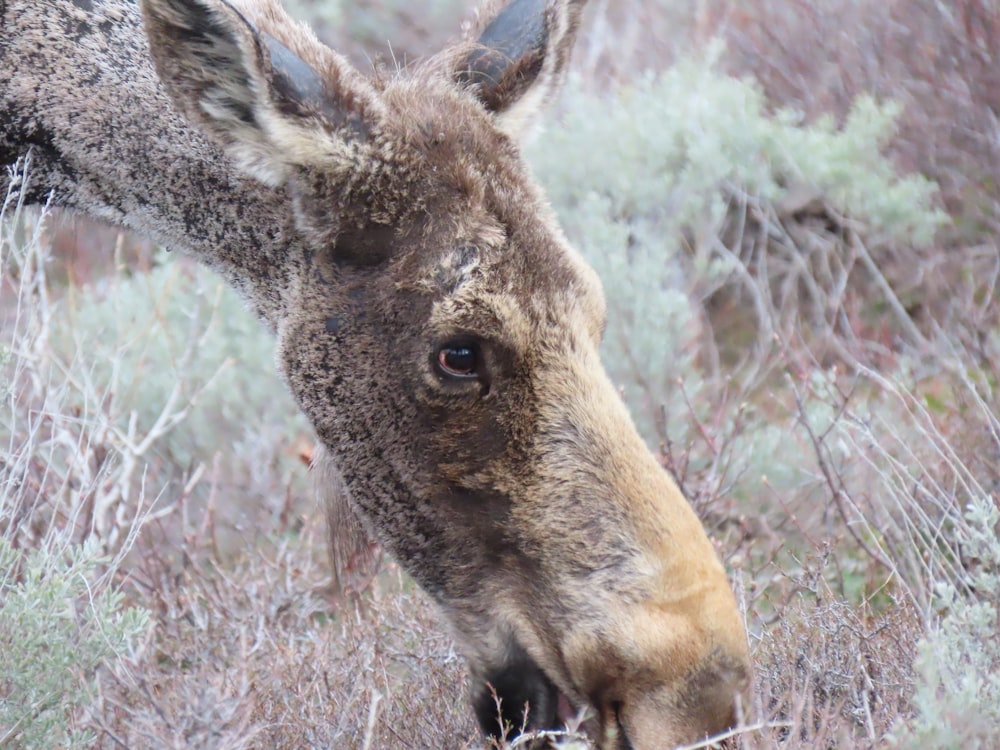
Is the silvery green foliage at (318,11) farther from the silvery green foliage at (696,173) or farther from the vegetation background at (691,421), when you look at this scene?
the silvery green foliage at (696,173)

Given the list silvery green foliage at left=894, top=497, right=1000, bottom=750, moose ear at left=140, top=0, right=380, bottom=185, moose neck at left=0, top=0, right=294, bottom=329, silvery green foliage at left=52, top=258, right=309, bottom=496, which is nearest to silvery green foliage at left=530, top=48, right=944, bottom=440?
silvery green foliage at left=52, top=258, right=309, bottom=496

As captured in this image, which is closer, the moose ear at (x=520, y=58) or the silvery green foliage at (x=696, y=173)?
the moose ear at (x=520, y=58)

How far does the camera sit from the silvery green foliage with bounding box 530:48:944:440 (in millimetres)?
7504

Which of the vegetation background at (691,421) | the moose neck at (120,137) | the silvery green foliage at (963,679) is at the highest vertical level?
the silvery green foliage at (963,679)

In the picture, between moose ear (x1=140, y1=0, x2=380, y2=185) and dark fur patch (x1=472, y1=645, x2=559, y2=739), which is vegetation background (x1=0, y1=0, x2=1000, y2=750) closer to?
dark fur patch (x1=472, y1=645, x2=559, y2=739)

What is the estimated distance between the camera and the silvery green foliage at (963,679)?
278 centimetres

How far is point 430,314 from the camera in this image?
3.30 m

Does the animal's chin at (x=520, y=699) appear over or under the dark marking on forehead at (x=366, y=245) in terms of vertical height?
under

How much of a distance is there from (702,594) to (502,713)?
736 mm

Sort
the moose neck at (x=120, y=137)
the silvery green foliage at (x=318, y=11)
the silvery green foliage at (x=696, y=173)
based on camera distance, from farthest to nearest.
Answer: the silvery green foliage at (x=318, y=11) → the silvery green foliage at (x=696, y=173) → the moose neck at (x=120, y=137)

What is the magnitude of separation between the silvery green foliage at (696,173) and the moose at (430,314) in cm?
348

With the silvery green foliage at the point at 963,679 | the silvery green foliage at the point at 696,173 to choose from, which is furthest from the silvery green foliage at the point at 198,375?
the silvery green foliage at the point at 963,679

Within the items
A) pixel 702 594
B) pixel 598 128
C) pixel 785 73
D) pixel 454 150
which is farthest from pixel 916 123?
pixel 702 594

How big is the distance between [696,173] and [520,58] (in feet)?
13.7
